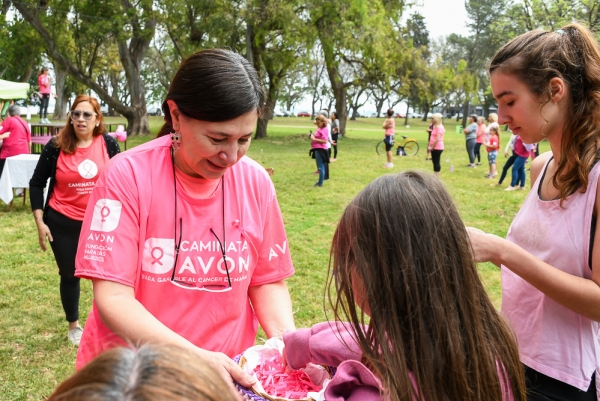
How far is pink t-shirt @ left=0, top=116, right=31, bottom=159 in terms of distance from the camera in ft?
30.9

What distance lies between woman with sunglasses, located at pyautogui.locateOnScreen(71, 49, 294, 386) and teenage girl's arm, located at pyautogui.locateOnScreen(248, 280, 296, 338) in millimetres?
100

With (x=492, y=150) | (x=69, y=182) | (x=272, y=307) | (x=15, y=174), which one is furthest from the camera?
(x=492, y=150)

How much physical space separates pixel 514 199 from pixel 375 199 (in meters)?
10.6

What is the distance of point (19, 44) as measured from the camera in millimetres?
21719

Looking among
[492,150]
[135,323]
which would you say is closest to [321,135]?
[492,150]

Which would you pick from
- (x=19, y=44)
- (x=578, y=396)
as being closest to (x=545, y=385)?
(x=578, y=396)

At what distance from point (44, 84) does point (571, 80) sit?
2572 cm

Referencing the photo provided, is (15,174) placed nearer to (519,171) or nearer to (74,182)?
(74,182)

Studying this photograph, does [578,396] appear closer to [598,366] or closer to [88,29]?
[598,366]

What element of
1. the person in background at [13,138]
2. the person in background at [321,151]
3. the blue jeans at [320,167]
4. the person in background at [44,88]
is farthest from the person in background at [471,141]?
the person in background at [44,88]

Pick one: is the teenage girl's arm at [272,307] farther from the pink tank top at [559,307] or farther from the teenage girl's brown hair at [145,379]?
the teenage girl's brown hair at [145,379]

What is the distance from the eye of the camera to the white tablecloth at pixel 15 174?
8898 millimetres

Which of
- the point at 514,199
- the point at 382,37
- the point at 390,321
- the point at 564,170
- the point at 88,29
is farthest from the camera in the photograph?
the point at 382,37

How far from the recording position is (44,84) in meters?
23.8
